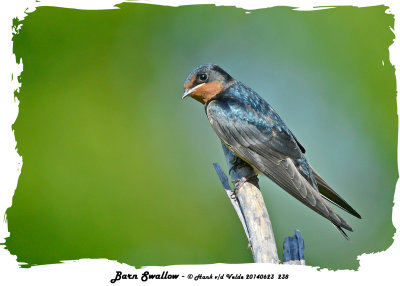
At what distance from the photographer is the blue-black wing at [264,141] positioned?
12.7 feet

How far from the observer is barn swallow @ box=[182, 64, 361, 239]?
3.87 metres

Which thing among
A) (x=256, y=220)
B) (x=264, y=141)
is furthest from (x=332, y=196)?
(x=256, y=220)

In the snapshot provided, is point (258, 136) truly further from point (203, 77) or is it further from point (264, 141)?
point (203, 77)

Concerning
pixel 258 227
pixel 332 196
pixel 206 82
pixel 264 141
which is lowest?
pixel 258 227

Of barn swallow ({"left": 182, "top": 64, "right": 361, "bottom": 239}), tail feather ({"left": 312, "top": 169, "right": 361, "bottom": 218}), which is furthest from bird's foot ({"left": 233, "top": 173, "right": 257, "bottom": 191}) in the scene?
tail feather ({"left": 312, "top": 169, "right": 361, "bottom": 218})

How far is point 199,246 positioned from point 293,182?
1179 millimetres

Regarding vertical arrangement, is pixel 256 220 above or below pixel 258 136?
below

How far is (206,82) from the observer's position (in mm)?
4625

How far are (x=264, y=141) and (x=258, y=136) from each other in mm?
76

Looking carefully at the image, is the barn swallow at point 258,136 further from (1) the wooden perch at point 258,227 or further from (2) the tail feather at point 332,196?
(1) the wooden perch at point 258,227

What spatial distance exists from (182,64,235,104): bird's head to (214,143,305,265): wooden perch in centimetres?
101

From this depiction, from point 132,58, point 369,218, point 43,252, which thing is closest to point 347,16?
point 369,218

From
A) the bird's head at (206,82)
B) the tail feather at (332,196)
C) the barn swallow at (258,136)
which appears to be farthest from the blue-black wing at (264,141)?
the bird's head at (206,82)

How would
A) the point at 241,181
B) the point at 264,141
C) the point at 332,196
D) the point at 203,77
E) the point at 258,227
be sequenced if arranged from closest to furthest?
1. the point at 258,227
2. the point at 241,181
3. the point at 332,196
4. the point at 264,141
5. the point at 203,77
